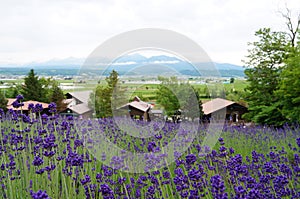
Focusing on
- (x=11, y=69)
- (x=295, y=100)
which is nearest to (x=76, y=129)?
(x=295, y=100)

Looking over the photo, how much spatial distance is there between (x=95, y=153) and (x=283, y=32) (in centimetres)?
1335

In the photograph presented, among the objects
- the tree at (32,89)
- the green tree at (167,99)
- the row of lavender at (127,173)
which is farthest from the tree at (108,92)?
the tree at (32,89)

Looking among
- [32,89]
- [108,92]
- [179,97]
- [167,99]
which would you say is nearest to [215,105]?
[179,97]

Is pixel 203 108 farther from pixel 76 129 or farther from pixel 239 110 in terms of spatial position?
pixel 239 110

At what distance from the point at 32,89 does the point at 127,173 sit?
88.7 ft

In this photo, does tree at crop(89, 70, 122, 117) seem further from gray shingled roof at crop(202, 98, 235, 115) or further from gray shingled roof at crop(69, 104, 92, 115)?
gray shingled roof at crop(202, 98, 235, 115)

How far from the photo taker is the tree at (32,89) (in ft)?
93.8

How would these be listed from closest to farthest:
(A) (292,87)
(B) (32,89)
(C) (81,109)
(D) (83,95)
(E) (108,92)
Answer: (D) (83,95)
(C) (81,109)
(E) (108,92)
(A) (292,87)
(B) (32,89)

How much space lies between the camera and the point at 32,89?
95.9 ft

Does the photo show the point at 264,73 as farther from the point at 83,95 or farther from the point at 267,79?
the point at 83,95

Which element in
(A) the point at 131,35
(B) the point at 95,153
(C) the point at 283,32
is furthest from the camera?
(C) the point at 283,32

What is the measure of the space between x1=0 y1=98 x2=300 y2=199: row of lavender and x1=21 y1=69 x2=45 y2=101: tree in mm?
24079

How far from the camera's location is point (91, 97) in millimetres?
6977

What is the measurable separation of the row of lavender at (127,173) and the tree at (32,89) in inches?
948
